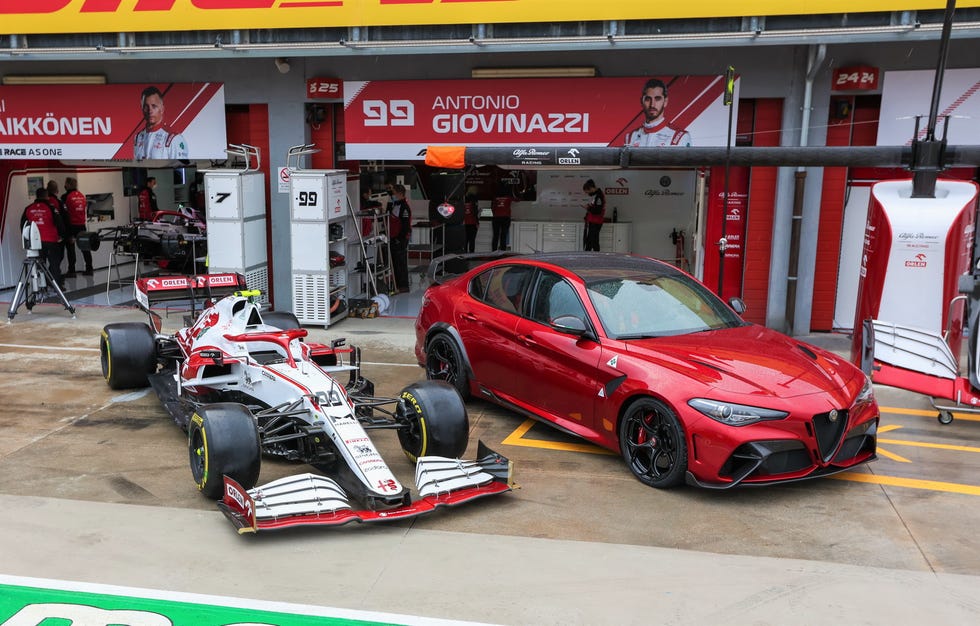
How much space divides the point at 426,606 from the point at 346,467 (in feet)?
5.34

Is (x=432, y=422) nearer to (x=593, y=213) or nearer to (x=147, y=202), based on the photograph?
(x=593, y=213)

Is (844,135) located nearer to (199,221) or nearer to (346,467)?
(346,467)

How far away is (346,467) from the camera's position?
6109 mm

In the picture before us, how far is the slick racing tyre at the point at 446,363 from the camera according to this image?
26.7ft

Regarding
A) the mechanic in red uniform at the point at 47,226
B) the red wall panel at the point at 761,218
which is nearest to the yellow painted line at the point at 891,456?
the red wall panel at the point at 761,218

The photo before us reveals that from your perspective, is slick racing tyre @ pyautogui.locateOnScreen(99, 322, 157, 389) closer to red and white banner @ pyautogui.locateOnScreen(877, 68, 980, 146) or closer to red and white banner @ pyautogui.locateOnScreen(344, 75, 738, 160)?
red and white banner @ pyautogui.locateOnScreen(344, 75, 738, 160)

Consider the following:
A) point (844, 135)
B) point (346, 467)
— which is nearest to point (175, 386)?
point (346, 467)

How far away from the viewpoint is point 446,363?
8438mm

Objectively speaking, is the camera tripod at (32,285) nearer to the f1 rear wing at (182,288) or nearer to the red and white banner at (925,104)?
the f1 rear wing at (182,288)

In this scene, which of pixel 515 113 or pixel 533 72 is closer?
pixel 533 72

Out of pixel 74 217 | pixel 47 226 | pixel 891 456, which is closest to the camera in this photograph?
pixel 891 456

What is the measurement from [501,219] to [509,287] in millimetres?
9896

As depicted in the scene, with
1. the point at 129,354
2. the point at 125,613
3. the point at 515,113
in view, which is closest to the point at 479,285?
the point at 129,354

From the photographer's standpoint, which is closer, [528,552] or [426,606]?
[426,606]
